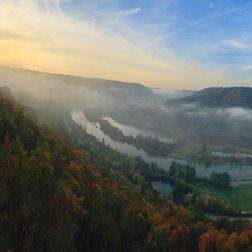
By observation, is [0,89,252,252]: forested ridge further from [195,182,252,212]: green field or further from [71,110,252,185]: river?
[71,110,252,185]: river

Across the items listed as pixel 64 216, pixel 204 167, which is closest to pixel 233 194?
pixel 204 167

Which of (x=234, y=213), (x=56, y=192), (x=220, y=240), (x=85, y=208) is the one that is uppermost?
(x=56, y=192)

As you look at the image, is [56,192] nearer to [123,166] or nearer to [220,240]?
[220,240]

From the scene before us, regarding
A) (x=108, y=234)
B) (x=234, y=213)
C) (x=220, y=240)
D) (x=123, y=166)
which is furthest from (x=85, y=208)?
(x=123, y=166)

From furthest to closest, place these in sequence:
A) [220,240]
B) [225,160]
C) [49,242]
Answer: [225,160] < [220,240] < [49,242]

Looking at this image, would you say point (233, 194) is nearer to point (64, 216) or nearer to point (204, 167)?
point (204, 167)

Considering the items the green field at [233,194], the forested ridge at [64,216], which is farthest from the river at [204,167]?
the forested ridge at [64,216]

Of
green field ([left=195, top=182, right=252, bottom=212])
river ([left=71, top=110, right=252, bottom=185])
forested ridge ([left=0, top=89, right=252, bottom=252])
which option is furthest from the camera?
river ([left=71, top=110, right=252, bottom=185])

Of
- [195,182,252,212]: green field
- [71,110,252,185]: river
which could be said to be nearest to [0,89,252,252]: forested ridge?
[195,182,252,212]: green field
